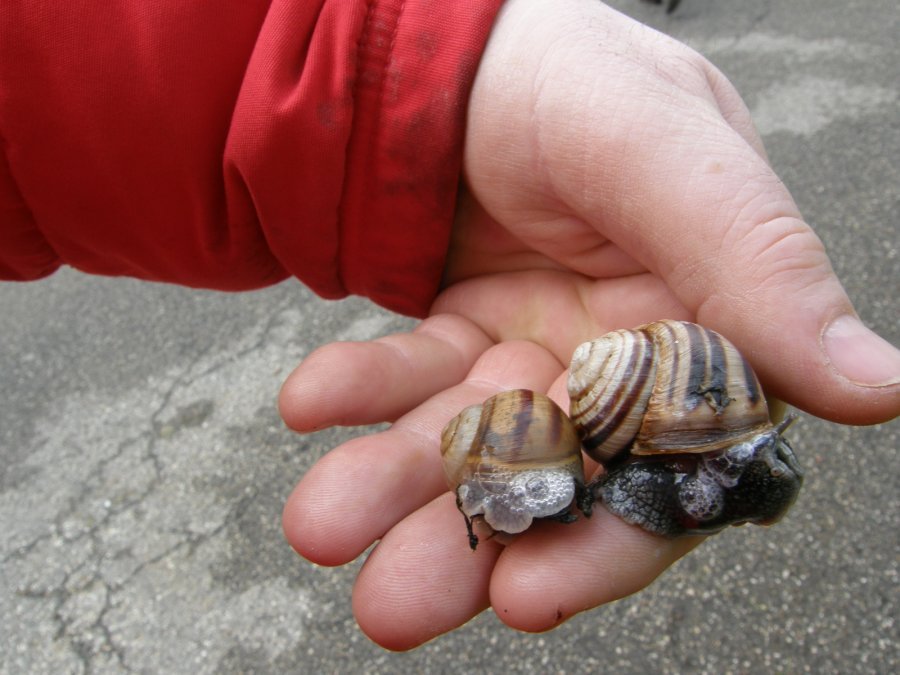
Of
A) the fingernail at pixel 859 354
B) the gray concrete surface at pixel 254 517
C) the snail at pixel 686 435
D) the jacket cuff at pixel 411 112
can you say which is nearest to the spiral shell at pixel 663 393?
the snail at pixel 686 435

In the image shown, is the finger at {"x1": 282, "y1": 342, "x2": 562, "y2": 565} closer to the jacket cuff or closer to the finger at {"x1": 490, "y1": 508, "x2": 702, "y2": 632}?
the finger at {"x1": 490, "y1": 508, "x2": 702, "y2": 632}

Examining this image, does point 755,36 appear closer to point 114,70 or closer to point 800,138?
point 800,138

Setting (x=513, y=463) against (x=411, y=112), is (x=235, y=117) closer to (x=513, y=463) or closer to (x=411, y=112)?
(x=411, y=112)

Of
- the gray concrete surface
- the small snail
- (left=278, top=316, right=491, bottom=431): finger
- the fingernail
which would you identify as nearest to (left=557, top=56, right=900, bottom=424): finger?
the fingernail

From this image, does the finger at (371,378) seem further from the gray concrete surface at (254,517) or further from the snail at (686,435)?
the gray concrete surface at (254,517)

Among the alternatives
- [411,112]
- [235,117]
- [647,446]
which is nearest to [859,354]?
[647,446]

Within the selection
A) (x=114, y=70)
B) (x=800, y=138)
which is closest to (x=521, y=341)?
(x=114, y=70)
